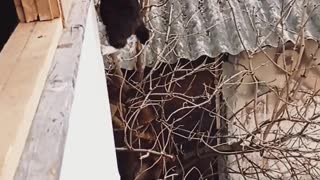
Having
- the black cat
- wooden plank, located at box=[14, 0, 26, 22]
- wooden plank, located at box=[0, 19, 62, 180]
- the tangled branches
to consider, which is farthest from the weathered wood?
the tangled branches

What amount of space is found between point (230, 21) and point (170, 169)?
1.42m

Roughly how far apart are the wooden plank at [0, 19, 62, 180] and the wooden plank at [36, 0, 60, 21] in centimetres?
3

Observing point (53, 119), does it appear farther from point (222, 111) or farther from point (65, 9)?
point (222, 111)

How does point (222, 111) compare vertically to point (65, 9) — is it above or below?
below

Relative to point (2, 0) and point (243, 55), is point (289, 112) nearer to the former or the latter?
point (243, 55)

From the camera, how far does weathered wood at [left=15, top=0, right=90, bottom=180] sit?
0.77 meters

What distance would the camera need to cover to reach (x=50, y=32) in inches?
50.3

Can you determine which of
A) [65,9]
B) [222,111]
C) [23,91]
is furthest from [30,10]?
[222,111]

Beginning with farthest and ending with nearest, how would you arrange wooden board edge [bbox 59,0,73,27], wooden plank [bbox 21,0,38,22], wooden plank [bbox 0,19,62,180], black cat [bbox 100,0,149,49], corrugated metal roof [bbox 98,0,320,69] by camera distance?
1. corrugated metal roof [bbox 98,0,320,69]
2. black cat [bbox 100,0,149,49]
3. wooden board edge [bbox 59,0,73,27]
4. wooden plank [bbox 21,0,38,22]
5. wooden plank [bbox 0,19,62,180]

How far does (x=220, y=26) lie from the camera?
4.18 m

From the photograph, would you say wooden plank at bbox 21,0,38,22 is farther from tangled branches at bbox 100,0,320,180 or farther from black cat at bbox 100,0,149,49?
tangled branches at bbox 100,0,320,180

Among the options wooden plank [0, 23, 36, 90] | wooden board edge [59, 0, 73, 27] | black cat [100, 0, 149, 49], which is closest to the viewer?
wooden plank [0, 23, 36, 90]

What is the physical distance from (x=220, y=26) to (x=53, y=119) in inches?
133

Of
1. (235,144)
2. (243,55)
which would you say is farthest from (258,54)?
(235,144)
